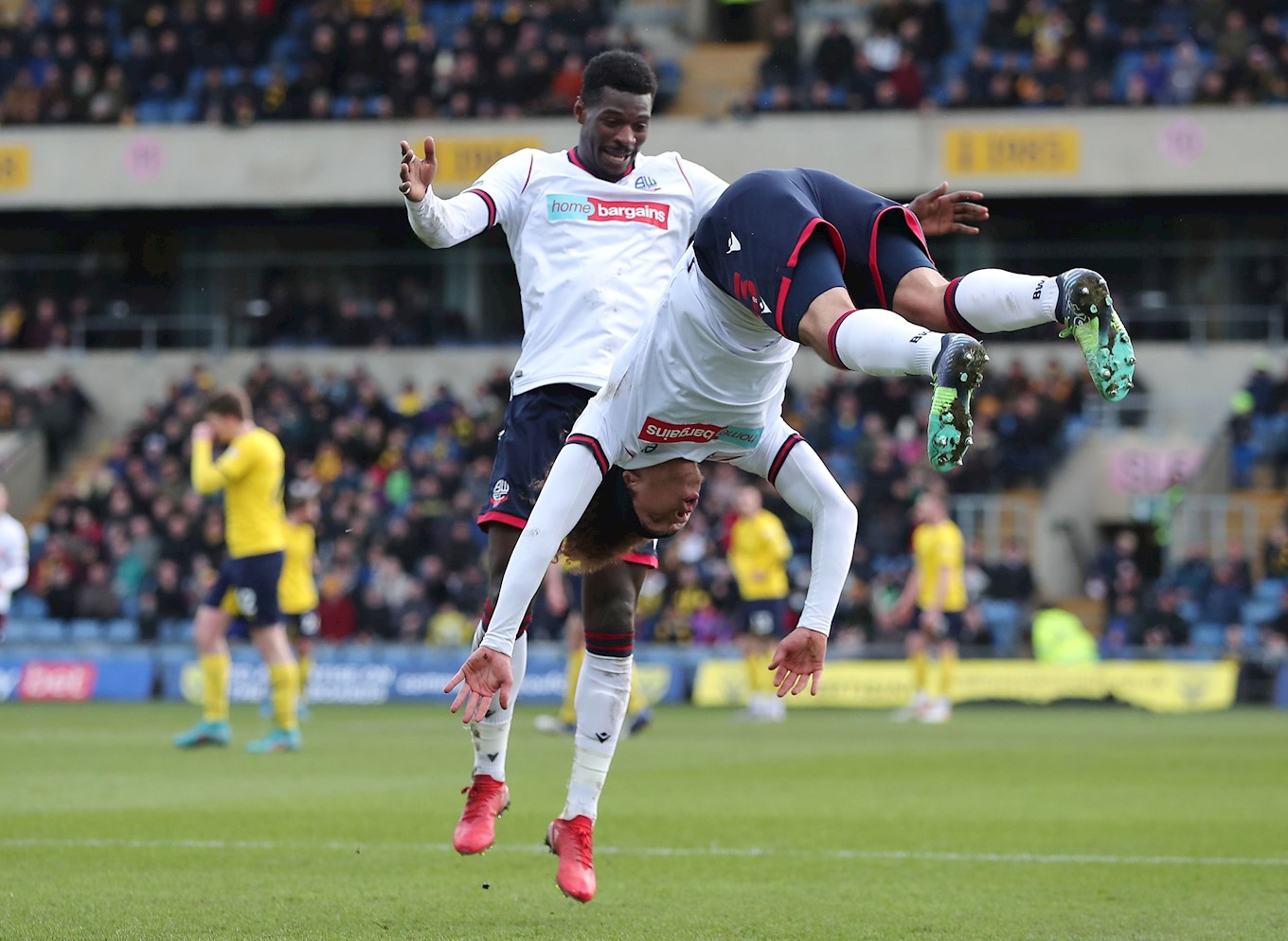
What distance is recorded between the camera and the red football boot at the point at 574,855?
6.17 metres

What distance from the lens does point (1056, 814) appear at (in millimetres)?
9766

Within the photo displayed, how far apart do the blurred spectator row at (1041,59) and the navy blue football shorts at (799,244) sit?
23.9 m

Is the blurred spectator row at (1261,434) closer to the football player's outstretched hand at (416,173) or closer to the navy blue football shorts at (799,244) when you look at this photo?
the navy blue football shorts at (799,244)

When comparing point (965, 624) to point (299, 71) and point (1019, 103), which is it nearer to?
point (1019, 103)

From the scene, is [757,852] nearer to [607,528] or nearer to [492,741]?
[492,741]

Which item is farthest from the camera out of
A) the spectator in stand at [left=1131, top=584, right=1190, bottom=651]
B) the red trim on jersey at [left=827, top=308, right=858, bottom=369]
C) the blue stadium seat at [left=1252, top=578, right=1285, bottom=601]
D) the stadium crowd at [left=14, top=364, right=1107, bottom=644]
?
the stadium crowd at [left=14, top=364, right=1107, bottom=644]

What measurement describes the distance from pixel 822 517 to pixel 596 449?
0.89m

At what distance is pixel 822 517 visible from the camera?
6.62 m

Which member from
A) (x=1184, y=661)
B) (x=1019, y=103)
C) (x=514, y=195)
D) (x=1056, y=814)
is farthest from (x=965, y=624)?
(x=514, y=195)

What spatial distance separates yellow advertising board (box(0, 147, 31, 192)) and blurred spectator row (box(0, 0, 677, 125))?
2.05ft

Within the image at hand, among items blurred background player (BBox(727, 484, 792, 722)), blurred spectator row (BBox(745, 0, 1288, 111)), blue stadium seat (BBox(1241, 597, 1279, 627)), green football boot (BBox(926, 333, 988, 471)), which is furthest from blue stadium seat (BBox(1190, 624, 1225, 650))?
green football boot (BBox(926, 333, 988, 471))

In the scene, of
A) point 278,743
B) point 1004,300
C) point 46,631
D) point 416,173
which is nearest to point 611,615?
point 416,173

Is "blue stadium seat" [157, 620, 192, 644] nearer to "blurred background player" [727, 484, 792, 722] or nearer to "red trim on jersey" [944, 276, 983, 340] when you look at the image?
"blurred background player" [727, 484, 792, 722]

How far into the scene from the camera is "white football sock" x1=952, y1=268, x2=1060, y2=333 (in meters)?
5.20
